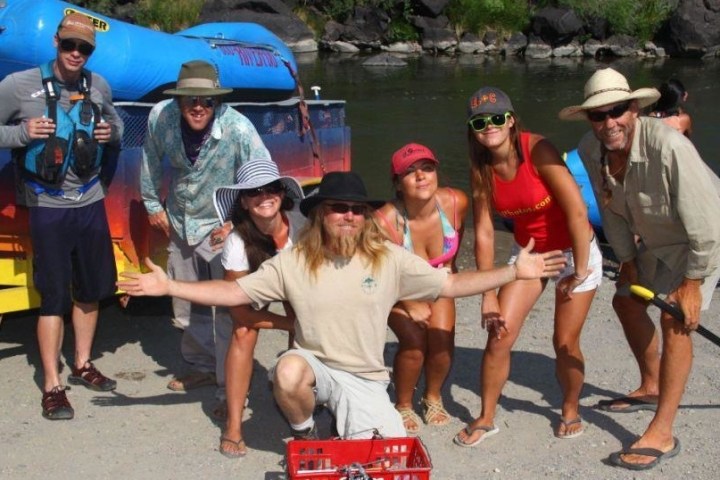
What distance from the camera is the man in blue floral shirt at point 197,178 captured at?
18.2ft

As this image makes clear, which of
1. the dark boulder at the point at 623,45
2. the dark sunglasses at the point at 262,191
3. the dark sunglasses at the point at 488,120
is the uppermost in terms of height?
the dark sunglasses at the point at 488,120

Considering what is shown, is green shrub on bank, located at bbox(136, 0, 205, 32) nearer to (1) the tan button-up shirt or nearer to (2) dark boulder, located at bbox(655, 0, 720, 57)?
(2) dark boulder, located at bbox(655, 0, 720, 57)

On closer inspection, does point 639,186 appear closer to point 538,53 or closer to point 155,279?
point 155,279

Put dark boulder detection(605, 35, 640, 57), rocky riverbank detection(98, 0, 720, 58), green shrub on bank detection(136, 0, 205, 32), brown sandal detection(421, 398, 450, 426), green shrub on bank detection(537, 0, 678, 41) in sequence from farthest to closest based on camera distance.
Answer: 1. green shrub on bank detection(136, 0, 205, 32)
2. green shrub on bank detection(537, 0, 678, 41)
3. dark boulder detection(605, 35, 640, 57)
4. rocky riverbank detection(98, 0, 720, 58)
5. brown sandal detection(421, 398, 450, 426)

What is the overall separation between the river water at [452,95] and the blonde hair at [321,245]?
18.9 ft

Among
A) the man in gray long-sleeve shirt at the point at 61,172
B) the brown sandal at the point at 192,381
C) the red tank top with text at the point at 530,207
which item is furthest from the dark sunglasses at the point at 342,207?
the brown sandal at the point at 192,381

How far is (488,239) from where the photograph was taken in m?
5.24

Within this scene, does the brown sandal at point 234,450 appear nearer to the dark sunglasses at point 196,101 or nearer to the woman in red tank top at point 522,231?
the woman in red tank top at point 522,231

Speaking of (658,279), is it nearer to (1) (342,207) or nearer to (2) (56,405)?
(1) (342,207)

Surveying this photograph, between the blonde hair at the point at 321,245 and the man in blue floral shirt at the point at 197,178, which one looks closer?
the blonde hair at the point at 321,245

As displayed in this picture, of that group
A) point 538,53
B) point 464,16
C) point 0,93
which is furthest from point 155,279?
point 464,16

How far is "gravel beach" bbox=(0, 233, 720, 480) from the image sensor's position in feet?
16.1

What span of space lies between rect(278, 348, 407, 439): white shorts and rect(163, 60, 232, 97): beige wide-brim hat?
63.8 inches

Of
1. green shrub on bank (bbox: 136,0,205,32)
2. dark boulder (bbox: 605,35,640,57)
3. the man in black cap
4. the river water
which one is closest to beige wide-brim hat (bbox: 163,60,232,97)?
the man in black cap
